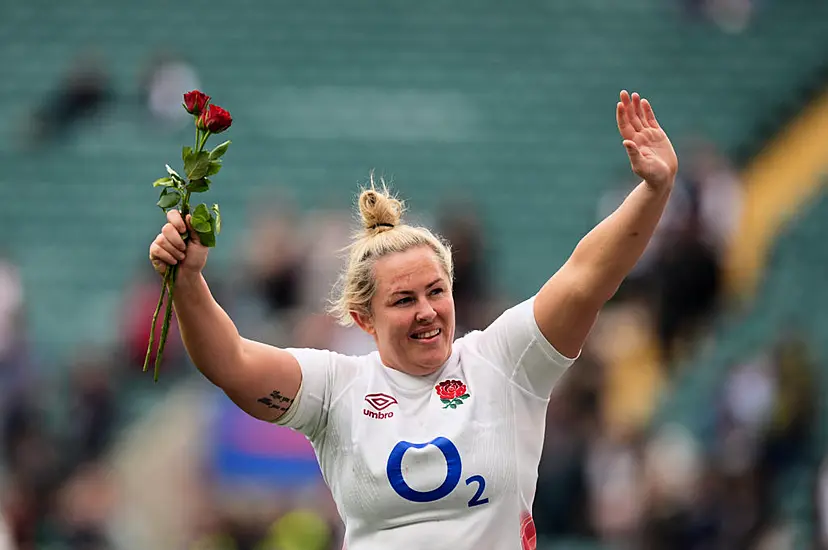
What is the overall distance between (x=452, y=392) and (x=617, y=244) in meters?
0.60

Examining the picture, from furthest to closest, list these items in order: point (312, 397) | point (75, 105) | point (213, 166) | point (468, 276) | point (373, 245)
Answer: point (75, 105), point (468, 276), point (373, 245), point (312, 397), point (213, 166)

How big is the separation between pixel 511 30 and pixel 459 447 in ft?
38.0

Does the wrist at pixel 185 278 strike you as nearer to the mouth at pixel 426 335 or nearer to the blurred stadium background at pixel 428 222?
the mouth at pixel 426 335

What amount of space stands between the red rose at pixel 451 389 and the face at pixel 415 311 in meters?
0.06

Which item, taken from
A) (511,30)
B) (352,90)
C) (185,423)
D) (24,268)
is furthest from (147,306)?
(511,30)

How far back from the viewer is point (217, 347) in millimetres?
4000

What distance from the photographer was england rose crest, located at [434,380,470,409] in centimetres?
403

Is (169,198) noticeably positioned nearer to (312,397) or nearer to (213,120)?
(213,120)

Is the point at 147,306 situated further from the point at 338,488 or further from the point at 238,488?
the point at 338,488

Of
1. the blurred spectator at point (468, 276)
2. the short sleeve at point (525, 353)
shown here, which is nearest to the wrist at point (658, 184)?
the short sleeve at point (525, 353)

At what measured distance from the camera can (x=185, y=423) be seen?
34.1 feet

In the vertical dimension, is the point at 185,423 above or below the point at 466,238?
below

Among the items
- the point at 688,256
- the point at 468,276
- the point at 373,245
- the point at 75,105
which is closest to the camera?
the point at 373,245

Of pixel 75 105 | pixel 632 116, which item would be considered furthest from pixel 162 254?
pixel 75 105
